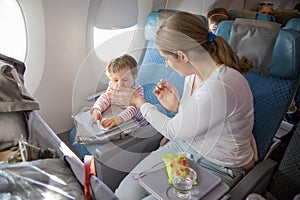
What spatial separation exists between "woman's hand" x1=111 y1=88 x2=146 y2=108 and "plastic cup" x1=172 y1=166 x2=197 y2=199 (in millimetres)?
337

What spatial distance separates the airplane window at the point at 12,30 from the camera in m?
1.67

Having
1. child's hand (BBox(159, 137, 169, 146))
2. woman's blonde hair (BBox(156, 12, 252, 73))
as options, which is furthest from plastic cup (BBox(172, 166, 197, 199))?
woman's blonde hair (BBox(156, 12, 252, 73))

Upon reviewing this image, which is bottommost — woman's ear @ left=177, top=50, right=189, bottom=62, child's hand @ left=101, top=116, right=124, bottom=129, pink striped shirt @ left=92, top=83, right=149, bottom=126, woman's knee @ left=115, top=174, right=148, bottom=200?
woman's knee @ left=115, top=174, right=148, bottom=200

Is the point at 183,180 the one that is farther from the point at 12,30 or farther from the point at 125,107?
the point at 12,30

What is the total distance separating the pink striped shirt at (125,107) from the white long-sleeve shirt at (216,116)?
0.05 m

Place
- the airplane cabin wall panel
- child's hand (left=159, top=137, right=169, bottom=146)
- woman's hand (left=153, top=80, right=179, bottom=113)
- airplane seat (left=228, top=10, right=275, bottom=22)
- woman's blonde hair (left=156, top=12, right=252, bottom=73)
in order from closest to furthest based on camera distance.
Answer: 1. woman's blonde hair (left=156, top=12, right=252, bottom=73)
2. woman's hand (left=153, top=80, right=179, bottom=113)
3. child's hand (left=159, top=137, right=169, bottom=146)
4. the airplane cabin wall panel
5. airplane seat (left=228, top=10, right=275, bottom=22)

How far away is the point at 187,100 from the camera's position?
1.18 m

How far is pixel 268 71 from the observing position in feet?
4.92

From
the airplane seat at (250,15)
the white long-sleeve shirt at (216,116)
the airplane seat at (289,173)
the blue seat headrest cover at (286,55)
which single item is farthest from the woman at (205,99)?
the airplane seat at (250,15)

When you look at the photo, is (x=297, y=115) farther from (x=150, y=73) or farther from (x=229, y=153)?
(x=150, y=73)

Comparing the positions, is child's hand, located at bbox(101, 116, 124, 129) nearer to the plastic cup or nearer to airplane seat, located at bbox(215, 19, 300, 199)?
the plastic cup

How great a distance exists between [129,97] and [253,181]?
0.68 meters

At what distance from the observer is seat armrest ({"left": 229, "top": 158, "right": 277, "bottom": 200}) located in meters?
1.17

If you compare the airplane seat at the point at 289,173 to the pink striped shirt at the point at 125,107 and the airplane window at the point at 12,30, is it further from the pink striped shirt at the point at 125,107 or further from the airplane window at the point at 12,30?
the airplane window at the point at 12,30
